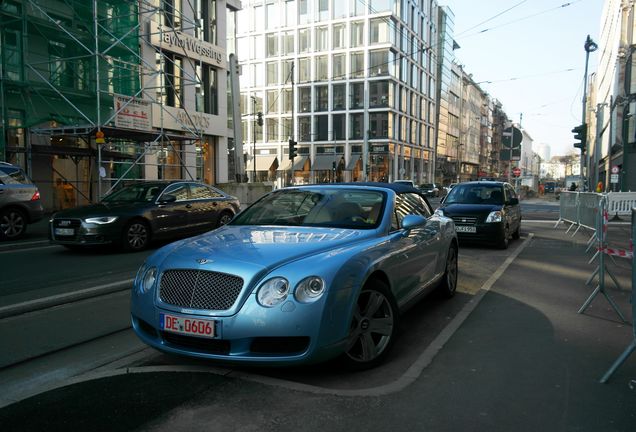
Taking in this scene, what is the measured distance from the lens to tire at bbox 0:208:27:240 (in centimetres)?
1145

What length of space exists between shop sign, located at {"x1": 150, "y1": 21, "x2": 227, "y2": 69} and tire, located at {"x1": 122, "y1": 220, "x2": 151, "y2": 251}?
1481 cm

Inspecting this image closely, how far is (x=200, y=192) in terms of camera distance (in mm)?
11953

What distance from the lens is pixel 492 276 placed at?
25.7ft

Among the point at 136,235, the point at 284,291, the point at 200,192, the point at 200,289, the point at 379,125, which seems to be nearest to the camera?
the point at 284,291

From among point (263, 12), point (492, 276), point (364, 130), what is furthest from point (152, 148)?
point (263, 12)

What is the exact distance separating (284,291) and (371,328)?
92cm

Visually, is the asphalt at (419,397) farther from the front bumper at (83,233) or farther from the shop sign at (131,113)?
the shop sign at (131,113)

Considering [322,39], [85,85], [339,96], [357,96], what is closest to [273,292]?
[85,85]

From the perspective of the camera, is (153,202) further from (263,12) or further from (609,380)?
(263,12)

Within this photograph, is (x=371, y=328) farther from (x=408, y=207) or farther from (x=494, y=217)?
(x=494, y=217)

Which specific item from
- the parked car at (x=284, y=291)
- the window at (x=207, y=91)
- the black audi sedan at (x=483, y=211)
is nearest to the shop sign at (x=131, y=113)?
the window at (x=207, y=91)

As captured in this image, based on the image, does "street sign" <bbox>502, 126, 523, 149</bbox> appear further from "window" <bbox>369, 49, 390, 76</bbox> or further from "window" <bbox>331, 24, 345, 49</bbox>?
"window" <bbox>331, 24, 345, 49</bbox>

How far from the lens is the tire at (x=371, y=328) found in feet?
12.1

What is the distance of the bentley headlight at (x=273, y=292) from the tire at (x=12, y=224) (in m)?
10.6
